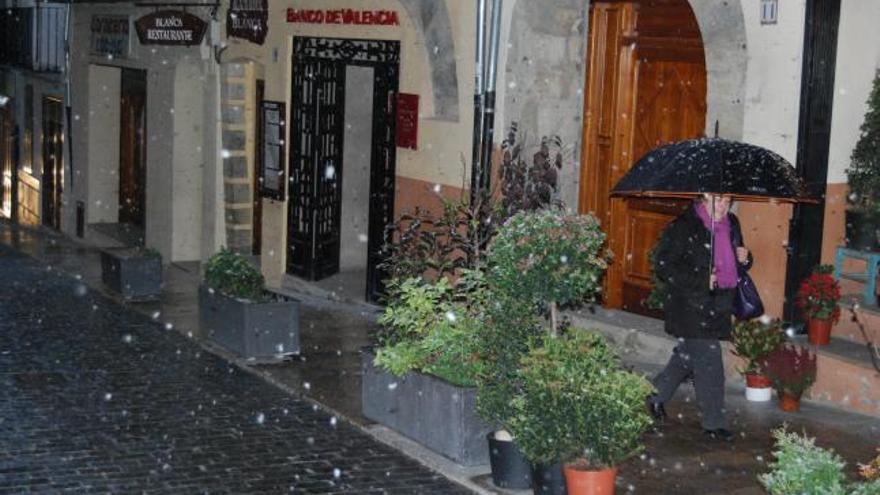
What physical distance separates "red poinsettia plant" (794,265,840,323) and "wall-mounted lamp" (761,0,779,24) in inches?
81.4

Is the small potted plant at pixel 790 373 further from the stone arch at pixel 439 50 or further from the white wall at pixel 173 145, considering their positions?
the white wall at pixel 173 145

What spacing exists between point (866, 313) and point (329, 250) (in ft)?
27.3

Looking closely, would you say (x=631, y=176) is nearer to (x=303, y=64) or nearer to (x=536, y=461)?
(x=536, y=461)

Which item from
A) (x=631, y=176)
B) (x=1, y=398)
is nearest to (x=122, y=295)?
(x=1, y=398)

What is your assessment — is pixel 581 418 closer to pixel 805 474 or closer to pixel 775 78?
pixel 805 474

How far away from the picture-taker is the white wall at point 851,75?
461 inches

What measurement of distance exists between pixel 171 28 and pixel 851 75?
444 inches

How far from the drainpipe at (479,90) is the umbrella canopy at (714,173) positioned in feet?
14.0

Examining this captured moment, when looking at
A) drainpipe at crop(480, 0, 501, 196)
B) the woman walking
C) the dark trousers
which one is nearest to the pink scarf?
the woman walking

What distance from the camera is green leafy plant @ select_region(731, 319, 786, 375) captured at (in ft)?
36.3

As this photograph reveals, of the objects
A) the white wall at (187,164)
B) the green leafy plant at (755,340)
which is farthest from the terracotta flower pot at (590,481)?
the white wall at (187,164)

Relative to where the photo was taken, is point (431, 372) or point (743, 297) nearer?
point (431, 372)

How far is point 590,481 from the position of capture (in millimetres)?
8141

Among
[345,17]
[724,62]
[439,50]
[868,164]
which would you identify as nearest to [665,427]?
[868,164]
